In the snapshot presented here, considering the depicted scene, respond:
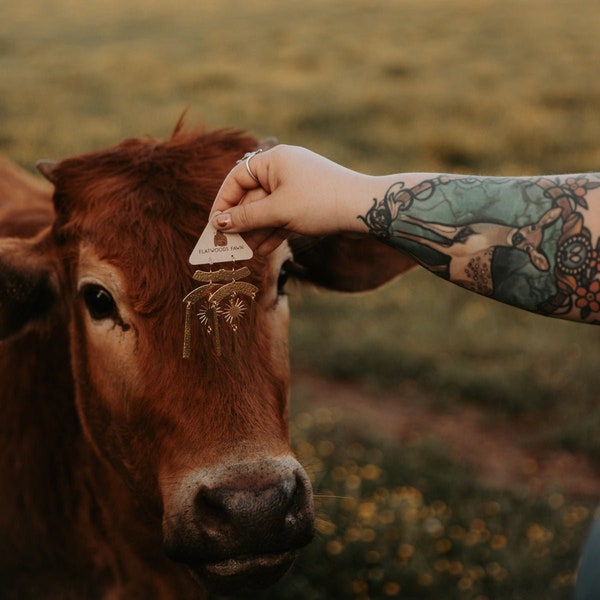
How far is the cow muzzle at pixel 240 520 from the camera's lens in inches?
93.8

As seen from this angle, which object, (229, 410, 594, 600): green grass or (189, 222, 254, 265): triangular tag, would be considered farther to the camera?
(229, 410, 594, 600): green grass

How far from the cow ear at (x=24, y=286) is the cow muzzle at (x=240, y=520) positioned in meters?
1.00

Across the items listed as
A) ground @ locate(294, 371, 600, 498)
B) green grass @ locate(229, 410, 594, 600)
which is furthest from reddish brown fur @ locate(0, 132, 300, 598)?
ground @ locate(294, 371, 600, 498)

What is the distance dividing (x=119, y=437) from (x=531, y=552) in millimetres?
2588

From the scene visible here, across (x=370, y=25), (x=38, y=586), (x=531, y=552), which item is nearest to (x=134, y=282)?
(x=38, y=586)

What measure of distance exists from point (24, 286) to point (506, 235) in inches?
67.5

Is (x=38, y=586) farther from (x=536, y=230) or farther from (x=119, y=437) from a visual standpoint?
(x=536, y=230)

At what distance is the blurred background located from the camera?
4648 millimetres

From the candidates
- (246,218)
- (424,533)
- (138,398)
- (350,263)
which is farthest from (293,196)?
(424,533)

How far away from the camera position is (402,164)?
37.8 feet

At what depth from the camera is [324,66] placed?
16.5 meters

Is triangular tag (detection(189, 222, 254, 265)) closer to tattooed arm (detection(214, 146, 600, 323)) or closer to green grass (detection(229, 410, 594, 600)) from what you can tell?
tattooed arm (detection(214, 146, 600, 323))

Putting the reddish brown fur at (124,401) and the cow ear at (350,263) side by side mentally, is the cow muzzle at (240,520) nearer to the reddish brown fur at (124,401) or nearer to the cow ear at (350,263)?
the reddish brown fur at (124,401)

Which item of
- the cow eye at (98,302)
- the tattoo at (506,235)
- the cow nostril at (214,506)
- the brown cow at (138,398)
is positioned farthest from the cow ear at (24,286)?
the tattoo at (506,235)
